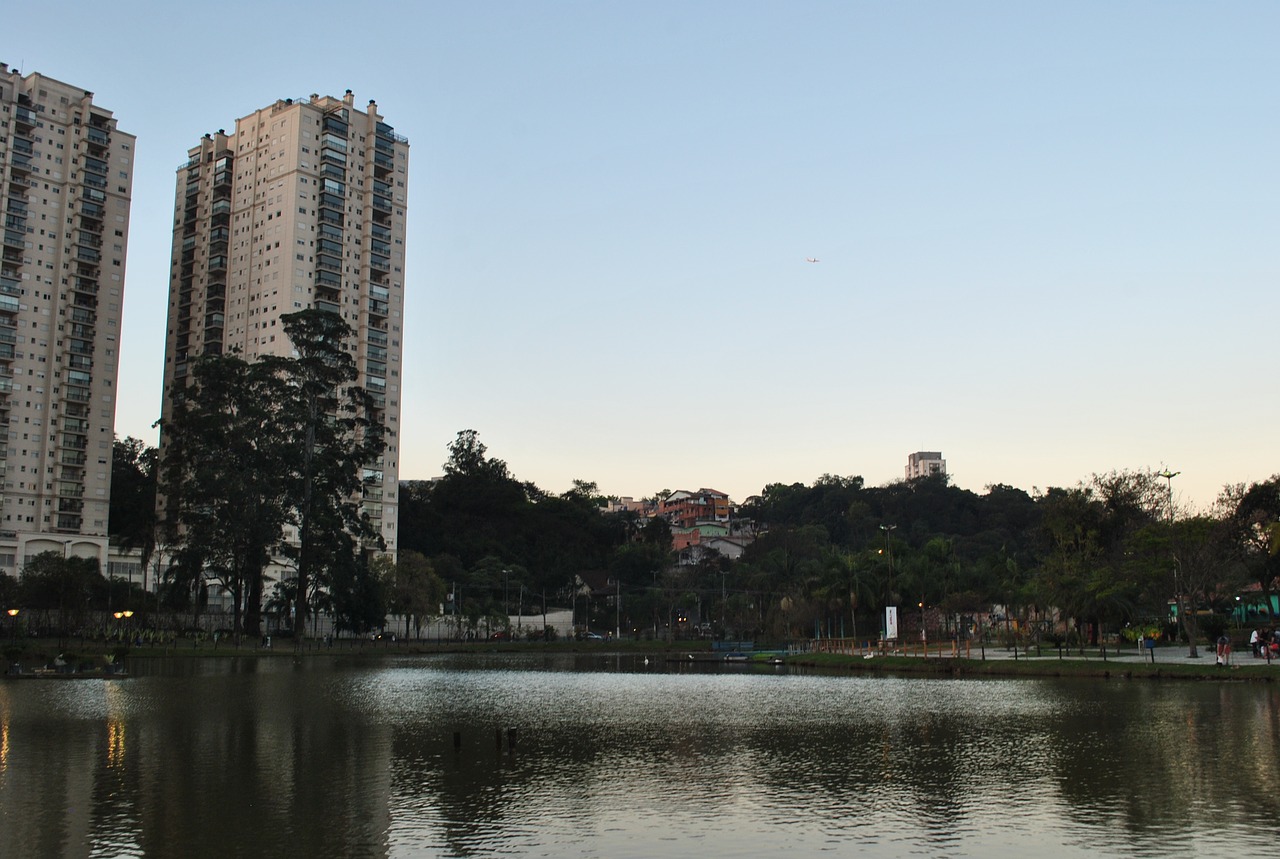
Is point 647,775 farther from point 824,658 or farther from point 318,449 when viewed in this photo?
point 318,449

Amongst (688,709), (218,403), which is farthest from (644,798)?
(218,403)

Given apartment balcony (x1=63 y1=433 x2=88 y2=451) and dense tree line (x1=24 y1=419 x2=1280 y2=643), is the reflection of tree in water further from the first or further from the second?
apartment balcony (x1=63 y1=433 x2=88 y2=451)

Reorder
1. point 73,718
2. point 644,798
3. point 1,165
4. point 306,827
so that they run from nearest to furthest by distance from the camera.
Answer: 1. point 306,827
2. point 644,798
3. point 73,718
4. point 1,165

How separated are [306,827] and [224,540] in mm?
75335

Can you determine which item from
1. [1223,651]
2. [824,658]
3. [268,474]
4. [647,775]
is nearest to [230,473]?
[268,474]

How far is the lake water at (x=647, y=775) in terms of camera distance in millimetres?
17188

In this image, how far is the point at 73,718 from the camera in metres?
35.1

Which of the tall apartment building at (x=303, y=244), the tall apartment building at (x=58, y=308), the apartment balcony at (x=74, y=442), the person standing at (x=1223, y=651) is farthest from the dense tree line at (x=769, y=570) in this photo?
the tall apartment building at (x=303, y=244)

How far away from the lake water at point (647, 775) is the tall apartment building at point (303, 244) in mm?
115509

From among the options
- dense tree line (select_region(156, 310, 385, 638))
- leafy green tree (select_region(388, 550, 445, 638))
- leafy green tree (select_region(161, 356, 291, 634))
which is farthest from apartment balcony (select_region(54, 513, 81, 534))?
leafy green tree (select_region(161, 356, 291, 634))

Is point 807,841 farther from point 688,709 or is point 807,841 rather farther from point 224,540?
point 224,540

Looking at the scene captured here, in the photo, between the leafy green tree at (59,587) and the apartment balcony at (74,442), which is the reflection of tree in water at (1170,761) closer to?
the leafy green tree at (59,587)

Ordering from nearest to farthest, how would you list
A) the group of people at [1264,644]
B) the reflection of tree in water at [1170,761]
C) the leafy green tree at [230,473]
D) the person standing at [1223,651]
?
1. the reflection of tree in water at [1170,761]
2. the person standing at [1223,651]
3. the group of people at [1264,644]
4. the leafy green tree at [230,473]

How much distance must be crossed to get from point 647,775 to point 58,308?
138446 mm
